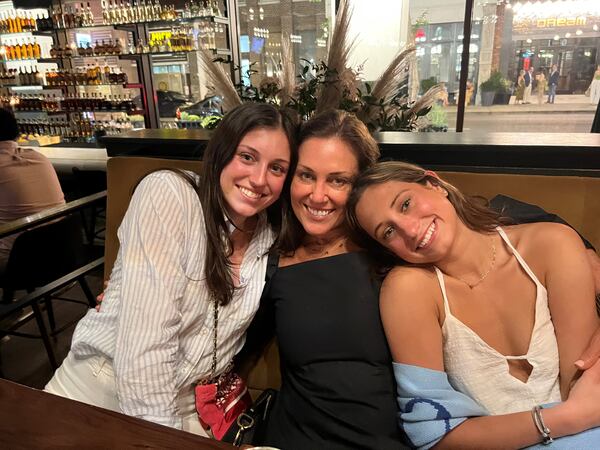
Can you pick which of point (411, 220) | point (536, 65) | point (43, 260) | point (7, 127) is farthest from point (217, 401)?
point (536, 65)

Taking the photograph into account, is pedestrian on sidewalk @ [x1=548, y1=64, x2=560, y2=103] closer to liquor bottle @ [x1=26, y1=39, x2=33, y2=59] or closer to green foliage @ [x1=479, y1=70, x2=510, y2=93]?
green foliage @ [x1=479, y1=70, x2=510, y2=93]

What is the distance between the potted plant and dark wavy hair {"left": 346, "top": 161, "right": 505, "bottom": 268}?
4616 millimetres

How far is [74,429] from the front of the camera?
832mm

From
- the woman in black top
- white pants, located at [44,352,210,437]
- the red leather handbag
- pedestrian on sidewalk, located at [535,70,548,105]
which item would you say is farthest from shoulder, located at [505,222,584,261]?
pedestrian on sidewalk, located at [535,70,548,105]

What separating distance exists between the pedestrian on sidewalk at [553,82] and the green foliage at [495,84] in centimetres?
46

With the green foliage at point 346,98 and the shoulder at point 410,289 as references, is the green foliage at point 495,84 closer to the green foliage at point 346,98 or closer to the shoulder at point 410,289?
the green foliage at point 346,98

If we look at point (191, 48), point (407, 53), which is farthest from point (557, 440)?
point (191, 48)

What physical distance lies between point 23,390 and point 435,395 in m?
0.90

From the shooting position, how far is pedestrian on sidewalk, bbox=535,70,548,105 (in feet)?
17.0

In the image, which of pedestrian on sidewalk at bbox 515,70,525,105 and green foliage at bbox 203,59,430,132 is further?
pedestrian on sidewalk at bbox 515,70,525,105

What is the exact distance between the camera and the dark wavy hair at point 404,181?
1187mm

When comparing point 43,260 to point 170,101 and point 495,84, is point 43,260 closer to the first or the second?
point 170,101

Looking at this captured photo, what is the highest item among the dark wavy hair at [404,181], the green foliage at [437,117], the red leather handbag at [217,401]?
the dark wavy hair at [404,181]

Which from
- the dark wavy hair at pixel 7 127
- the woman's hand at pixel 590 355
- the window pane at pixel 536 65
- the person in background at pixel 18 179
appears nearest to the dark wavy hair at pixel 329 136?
the woman's hand at pixel 590 355
